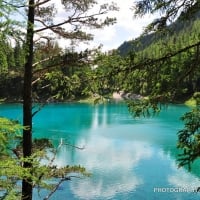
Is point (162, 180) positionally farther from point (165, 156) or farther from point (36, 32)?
point (36, 32)

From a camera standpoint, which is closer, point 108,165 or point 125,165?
point 108,165

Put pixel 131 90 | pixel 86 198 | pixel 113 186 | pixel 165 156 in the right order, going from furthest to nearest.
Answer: pixel 165 156, pixel 113 186, pixel 86 198, pixel 131 90

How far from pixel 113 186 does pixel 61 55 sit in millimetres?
12386

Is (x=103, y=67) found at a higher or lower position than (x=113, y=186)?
higher

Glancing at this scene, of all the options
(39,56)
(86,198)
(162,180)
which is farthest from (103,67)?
(162,180)

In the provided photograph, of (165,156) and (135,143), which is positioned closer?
(165,156)

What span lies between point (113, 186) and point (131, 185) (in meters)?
1.03

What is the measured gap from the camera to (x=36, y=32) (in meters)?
8.80

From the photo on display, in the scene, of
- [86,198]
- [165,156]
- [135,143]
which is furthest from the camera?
[135,143]

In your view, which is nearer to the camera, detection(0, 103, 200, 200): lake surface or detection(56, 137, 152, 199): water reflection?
detection(0, 103, 200, 200): lake surface

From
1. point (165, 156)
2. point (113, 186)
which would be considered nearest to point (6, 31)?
point (113, 186)

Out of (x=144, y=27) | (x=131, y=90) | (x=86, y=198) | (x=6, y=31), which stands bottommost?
(x=86, y=198)

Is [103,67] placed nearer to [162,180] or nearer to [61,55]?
[61,55]

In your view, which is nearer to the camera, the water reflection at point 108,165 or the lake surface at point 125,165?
the lake surface at point 125,165
